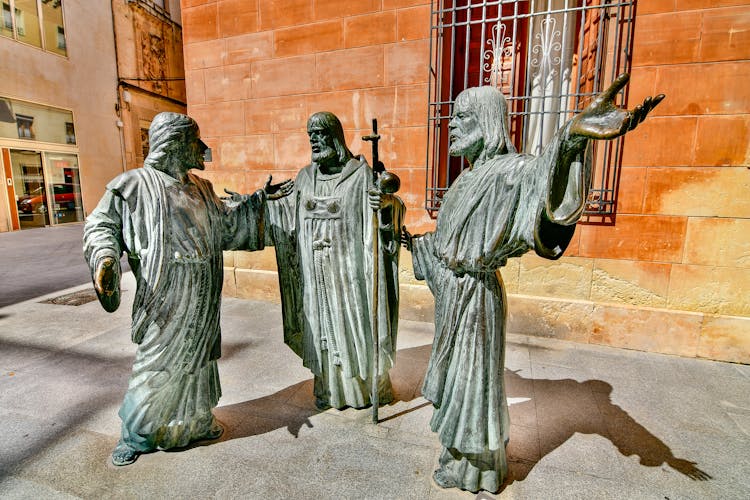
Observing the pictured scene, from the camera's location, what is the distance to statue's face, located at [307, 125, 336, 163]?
2553mm

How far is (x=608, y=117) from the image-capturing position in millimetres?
1308

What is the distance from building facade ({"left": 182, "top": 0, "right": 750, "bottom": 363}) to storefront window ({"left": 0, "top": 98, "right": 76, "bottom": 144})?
10.2m

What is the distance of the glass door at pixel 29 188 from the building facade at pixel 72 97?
0.03m

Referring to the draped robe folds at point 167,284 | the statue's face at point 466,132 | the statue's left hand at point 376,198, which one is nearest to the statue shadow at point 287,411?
the draped robe folds at point 167,284

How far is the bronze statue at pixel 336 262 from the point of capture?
103 inches

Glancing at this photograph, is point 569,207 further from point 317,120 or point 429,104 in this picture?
point 429,104

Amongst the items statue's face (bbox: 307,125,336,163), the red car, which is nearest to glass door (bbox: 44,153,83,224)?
the red car

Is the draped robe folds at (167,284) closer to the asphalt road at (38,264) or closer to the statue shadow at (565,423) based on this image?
the statue shadow at (565,423)

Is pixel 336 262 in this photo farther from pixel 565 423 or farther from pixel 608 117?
pixel 565 423

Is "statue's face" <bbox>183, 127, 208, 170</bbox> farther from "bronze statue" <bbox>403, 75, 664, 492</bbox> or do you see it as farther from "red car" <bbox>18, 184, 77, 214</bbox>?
"red car" <bbox>18, 184, 77, 214</bbox>

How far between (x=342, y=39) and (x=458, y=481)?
15.2 feet

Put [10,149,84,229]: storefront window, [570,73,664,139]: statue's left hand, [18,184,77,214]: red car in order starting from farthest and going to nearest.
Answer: [18,184,77,214]: red car < [10,149,84,229]: storefront window < [570,73,664,139]: statue's left hand

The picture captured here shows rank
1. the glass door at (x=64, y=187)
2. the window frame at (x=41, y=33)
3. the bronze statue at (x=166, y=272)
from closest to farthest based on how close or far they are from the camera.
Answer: the bronze statue at (x=166, y=272)
the window frame at (x=41, y=33)
the glass door at (x=64, y=187)

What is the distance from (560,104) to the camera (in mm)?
4410
